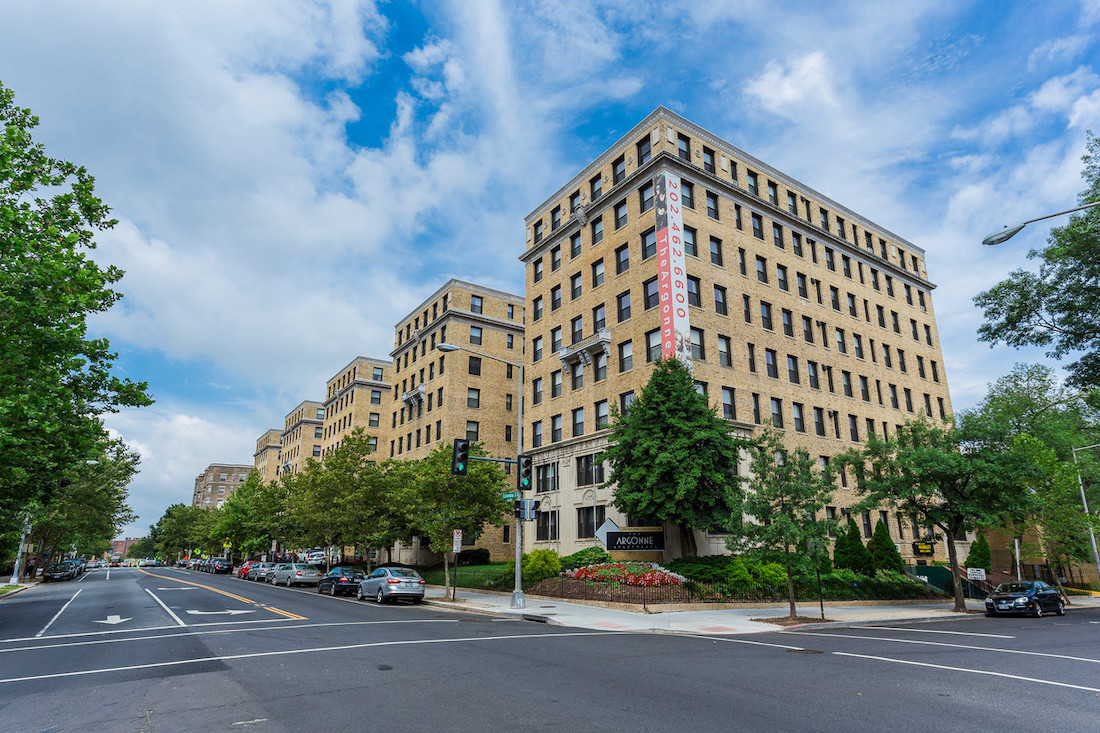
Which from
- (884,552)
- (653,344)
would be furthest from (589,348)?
(884,552)

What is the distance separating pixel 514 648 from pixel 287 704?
6.01m

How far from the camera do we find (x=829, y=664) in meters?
11.4

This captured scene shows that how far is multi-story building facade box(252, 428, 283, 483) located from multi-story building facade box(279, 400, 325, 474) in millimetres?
13139

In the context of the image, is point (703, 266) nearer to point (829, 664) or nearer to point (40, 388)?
point (829, 664)

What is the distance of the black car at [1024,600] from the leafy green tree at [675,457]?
12461 millimetres

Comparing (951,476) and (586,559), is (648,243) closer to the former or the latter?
(586,559)

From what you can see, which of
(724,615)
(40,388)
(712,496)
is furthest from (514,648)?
(40,388)

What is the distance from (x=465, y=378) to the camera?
50.8 metres

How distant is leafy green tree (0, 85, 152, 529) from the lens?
16172mm

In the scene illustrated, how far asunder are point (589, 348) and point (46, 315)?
81.1 ft

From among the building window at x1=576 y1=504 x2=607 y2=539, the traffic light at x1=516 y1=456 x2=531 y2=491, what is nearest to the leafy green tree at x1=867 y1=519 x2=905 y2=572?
the building window at x1=576 y1=504 x2=607 y2=539

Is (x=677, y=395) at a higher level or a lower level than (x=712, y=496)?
higher

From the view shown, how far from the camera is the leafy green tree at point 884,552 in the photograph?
32719mm

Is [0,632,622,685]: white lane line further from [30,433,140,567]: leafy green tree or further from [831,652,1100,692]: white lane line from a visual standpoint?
[30,433,140,567]: leafy green tree
